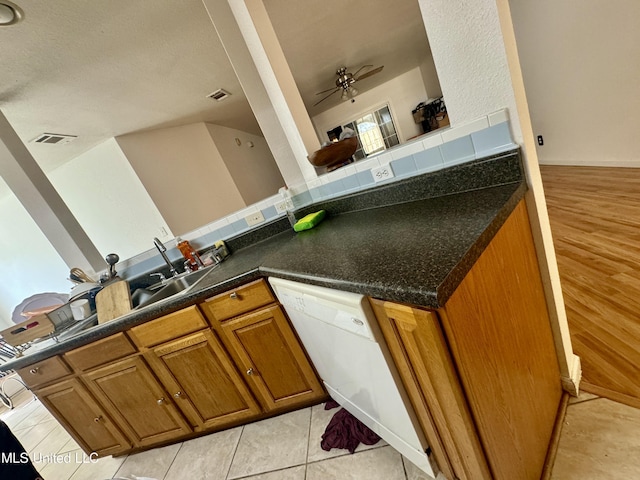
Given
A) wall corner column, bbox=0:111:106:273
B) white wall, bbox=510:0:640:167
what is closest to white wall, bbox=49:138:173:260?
wall corner column, bbox=0:111:106:273

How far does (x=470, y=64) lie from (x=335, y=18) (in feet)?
7.64

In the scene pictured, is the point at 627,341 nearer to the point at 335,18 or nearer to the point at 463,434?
the point at 463,434

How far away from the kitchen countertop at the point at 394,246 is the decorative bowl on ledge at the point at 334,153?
216 mm

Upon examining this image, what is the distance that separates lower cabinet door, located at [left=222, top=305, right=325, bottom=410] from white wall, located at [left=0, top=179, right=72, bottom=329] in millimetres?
4160

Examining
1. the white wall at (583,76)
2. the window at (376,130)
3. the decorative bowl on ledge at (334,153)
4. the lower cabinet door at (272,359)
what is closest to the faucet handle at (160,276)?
the lower cabinet door at (272,359)

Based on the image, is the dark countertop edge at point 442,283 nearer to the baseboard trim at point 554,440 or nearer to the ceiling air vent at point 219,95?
the baseboard trim at point 554,440

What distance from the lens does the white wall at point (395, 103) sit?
594cm

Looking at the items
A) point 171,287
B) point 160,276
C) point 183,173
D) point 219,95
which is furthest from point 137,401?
point 219,95

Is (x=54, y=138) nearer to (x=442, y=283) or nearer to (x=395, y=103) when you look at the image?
(x=442, y=283)

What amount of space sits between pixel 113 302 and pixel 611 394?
2310 mm

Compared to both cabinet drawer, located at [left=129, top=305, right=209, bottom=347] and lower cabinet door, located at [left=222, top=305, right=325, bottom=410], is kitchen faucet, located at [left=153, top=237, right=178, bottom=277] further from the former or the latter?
lower cabinet door, located at [left=222, top=305, right=325, bottom=410]

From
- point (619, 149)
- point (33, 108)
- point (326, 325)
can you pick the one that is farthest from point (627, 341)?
point (33, 108)

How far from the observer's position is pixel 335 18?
254cm

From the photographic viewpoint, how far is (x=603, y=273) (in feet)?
5.05
